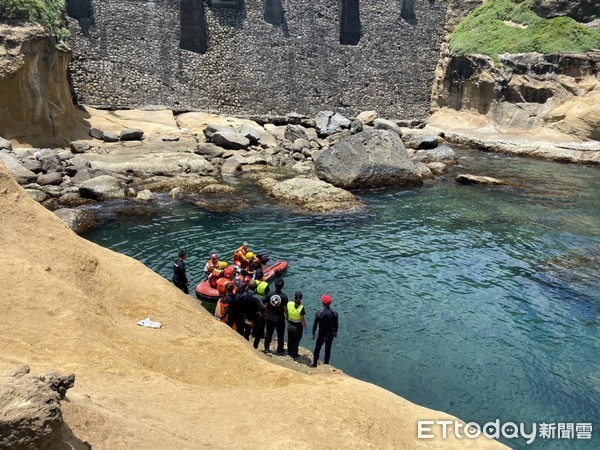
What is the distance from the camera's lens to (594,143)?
35.8 metres

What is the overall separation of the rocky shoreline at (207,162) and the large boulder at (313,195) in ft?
0.17

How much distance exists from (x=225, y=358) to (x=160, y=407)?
2.85 metres

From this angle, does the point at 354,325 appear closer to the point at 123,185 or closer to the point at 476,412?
the point at 476,412

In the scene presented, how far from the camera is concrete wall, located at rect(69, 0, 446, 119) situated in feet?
123

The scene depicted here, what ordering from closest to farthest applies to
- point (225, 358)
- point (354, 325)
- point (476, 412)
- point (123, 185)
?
point (225, 358)
point (476, 412)
point (354, 325)
point (123, 185)

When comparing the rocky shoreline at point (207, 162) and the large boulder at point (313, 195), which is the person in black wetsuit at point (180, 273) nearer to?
the rocky shoreline at point (207, 162)

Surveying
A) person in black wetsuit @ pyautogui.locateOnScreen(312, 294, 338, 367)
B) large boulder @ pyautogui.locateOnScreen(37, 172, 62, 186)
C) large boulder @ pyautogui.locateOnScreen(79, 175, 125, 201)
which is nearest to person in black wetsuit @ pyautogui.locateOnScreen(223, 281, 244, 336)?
person in black wetsuit @ pyautogui.locateOnScreen(312, 294, 338, 367)

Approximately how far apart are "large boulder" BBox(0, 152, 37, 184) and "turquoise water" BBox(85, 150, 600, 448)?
4795 millimetres

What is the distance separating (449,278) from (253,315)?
24.2 ft

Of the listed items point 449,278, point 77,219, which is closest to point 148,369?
point 449,278

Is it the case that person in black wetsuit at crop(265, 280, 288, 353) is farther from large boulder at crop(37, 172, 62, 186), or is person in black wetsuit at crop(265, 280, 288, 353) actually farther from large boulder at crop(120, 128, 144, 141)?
large boulder at crop(120, 128, 144, 141)

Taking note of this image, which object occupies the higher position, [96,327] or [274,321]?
[96,327]

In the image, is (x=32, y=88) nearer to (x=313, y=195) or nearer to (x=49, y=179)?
(x=49, y=179)

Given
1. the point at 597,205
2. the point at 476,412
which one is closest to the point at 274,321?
the point at 476,412
